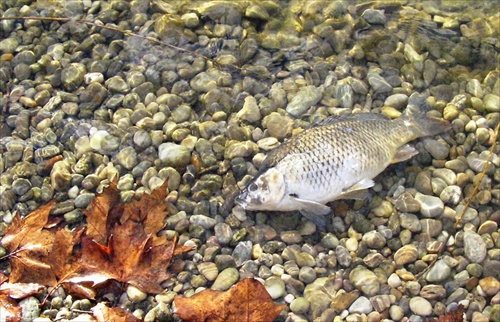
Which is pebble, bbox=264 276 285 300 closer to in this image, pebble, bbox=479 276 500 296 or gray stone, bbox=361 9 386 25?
Answer: pebble, bbox=479 276 500 296

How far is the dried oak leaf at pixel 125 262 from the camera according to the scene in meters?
4.17

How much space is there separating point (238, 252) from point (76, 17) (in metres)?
3.28

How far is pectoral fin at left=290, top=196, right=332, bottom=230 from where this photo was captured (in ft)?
14.6

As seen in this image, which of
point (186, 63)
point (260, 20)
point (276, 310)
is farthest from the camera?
point (260, 20)

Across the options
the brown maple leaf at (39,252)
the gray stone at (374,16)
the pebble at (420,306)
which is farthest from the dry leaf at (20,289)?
the gray stone at (374,16)

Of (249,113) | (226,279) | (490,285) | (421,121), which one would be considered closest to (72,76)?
(249,113)

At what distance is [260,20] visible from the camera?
6.00 m

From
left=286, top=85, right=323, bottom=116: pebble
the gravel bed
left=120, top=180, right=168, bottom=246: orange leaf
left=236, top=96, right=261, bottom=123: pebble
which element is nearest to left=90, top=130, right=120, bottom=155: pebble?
the gravel bed

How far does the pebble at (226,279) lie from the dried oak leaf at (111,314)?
63 cm

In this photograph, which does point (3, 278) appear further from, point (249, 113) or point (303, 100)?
point (303, 100)

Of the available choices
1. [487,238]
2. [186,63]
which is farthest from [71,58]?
[487,238]

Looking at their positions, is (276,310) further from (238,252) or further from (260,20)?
Result: (260,20)

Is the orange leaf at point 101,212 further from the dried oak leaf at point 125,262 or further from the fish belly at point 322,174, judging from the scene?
the fish belly at point 322,174

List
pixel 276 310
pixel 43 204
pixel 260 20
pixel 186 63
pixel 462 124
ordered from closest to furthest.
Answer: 1. pixel 276 310
2. pixel 43 204
3. pixel 462 124
4. pixel 186 63
5. pixel 260 20
